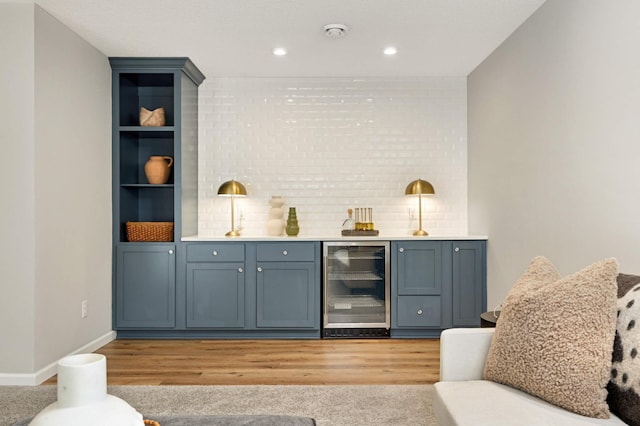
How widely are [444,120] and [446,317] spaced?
2.03 m

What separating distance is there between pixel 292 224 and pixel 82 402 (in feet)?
13.1

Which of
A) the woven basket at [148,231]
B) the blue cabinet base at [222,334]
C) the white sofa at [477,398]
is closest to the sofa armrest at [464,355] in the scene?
the white sofa at [477,398]

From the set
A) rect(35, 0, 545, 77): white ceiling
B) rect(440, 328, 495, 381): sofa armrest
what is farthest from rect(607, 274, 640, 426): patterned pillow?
rect(35, 0, 545, 77): white ceiling

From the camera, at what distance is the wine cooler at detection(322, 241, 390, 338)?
184 inches

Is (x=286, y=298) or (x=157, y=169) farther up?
(x=157, y=169)

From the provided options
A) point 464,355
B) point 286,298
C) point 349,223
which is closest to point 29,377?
point 286,298

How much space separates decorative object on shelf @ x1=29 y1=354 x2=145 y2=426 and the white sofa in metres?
1.16

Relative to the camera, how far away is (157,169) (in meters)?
4.81

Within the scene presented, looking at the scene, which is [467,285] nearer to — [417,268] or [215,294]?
[417,268]

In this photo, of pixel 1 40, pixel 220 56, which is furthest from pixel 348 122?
pixel 1 40

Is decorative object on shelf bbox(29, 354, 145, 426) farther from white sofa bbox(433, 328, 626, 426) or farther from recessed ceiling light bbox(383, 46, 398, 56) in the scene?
recessed ceiling light bbox(383, 46, 398, 56)

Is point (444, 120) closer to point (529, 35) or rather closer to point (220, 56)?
point (529, 35)

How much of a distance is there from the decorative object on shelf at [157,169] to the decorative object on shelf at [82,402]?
4.01 m

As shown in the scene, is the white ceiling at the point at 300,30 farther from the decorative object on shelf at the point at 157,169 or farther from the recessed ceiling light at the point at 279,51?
the decorative object on shelf at the point at 157,169
